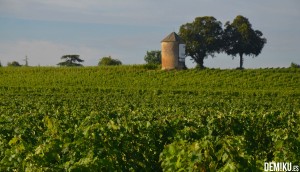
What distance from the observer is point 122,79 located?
186 feet

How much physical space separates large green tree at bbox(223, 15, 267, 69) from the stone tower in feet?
52.3

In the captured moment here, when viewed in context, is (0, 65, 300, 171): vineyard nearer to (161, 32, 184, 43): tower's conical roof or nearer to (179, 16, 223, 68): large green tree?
(161, 32, 184, 43): tower's conical roof

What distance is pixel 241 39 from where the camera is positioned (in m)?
82.1

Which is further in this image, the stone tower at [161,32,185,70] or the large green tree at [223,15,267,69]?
the large green tree at [223,15,267,69]

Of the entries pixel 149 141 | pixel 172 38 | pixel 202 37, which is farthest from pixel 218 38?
pixel 149 141

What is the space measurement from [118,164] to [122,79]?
4909 centimetres

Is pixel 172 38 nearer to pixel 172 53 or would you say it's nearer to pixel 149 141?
pixel 172 53

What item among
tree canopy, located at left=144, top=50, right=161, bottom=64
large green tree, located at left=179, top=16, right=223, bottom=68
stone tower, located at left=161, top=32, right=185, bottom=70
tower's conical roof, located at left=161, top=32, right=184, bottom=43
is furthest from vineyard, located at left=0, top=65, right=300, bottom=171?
tree canopy, located at left=144, top=50, right=161, bottom=64

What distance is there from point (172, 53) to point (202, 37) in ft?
53.7

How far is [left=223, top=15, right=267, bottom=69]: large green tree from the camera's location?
82.2 meters

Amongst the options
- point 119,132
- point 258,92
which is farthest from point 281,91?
point 119,132

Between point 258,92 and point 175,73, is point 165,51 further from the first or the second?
point 258,92

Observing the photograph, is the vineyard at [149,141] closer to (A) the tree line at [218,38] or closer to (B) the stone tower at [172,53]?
(B) the stone tower at [172,53]

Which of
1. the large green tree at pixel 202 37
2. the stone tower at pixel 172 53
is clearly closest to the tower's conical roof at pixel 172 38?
the stone tower at pixel 172 53
